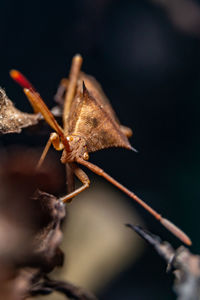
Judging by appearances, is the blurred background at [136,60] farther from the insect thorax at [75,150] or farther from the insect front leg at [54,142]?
the insect front leg at [54,142]

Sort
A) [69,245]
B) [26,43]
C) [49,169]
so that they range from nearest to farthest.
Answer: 1. [49,169]
2. [69,245]
3. [26,43]

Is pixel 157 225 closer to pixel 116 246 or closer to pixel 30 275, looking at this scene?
pixel 116 246

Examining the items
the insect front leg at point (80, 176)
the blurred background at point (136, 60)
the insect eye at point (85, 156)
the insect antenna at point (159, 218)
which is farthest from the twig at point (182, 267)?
the blurred background at point (136, 60)

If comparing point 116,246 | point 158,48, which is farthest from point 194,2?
point 116,246

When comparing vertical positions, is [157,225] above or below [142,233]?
below

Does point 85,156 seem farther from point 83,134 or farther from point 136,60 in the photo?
point 136,60
